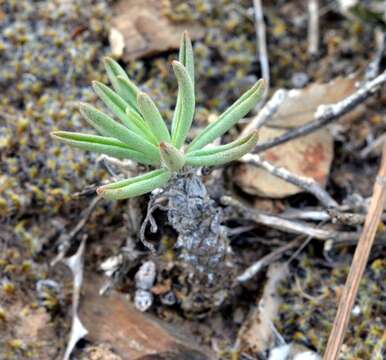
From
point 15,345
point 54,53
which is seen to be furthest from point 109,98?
point 54,53

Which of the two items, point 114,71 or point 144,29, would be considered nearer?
point 114,71

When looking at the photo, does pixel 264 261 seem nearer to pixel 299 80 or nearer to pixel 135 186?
pixel 135 186

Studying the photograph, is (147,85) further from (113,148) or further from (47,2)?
(113,148)

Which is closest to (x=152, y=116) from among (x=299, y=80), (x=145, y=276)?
(x=145, y=276)

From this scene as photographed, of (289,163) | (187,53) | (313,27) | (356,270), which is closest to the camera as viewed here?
(187,53)

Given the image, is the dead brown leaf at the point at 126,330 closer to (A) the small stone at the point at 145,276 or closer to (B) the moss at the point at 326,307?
(A) the small stone at the point at 145,276
